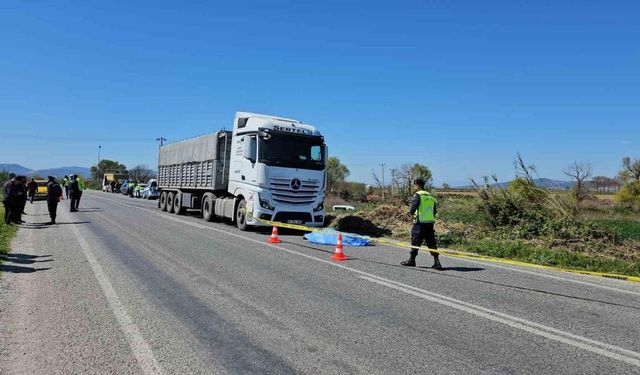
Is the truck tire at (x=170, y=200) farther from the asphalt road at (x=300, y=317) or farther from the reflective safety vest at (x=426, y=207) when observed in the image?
the reflective safety vest at (x=426, y=207)

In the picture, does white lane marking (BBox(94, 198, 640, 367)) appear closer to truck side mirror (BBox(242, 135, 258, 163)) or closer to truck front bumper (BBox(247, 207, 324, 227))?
truck front bumper (BBox(247, 207, 324, 227))

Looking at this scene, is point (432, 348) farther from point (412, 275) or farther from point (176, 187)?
point (176, 187)

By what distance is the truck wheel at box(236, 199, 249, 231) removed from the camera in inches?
589

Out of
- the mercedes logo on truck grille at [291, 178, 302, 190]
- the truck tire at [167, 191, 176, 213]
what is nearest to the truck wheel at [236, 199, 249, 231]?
the mercedes logo on truck grille at [291, 178, 302, 190]

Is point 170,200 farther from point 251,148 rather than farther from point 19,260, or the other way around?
point 19,260

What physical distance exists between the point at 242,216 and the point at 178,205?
25.4 ft

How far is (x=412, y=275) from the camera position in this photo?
819 centimetres

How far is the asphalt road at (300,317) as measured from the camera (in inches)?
162

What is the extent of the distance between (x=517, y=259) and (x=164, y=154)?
19.2 meters

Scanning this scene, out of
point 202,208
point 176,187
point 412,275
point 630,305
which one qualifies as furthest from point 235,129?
point 630,305

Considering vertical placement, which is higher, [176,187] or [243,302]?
[176,187]

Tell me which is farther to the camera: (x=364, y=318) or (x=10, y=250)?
(x=10, y=250)

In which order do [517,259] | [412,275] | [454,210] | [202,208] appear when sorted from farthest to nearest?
[454,210] → [202,208] → [517,259] → [412,275]

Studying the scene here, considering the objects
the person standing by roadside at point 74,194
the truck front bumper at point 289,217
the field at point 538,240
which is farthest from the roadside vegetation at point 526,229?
the person standing by roadside at point 74,194
